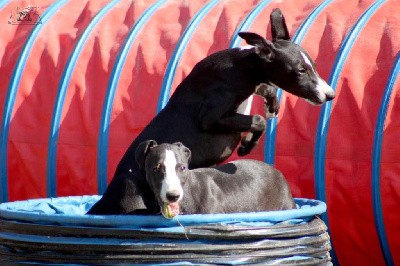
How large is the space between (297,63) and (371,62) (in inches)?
59.0

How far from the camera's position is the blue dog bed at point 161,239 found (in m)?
3.77

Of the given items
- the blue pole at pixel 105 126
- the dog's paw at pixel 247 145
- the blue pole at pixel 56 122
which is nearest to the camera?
the dog's paw at pixel 247 145

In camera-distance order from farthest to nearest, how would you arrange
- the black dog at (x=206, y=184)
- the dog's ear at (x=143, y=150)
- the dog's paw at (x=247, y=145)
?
the dog's paw at (x=247, y=145) → the dog's ear at (x=143, y=150) → the black dog at (x=206, y=184)

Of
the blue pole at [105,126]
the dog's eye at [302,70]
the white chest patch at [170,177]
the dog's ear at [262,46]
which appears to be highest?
the dog's ear at [262,46]

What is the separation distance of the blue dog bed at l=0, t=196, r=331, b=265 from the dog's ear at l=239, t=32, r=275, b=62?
1.04 m

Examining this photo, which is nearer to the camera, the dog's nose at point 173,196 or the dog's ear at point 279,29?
the dog's nose at point 173,196

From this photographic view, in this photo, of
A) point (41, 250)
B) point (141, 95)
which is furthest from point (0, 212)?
point (141, 95)

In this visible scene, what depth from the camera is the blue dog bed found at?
3.77 m

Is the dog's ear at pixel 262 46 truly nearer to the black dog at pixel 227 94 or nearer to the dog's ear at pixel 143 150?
the black dog at pixel 227 94

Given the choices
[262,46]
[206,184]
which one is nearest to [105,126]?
[262,46]

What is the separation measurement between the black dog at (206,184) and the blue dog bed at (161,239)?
0.38 ft

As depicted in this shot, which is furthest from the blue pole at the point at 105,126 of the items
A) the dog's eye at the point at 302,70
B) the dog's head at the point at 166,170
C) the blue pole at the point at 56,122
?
the dog's head at the point at 166,170

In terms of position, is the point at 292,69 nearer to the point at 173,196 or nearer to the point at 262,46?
the point at 262,46

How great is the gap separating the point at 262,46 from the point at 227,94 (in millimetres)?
316
